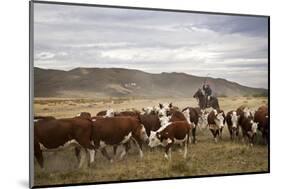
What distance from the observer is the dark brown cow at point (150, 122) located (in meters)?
2.56

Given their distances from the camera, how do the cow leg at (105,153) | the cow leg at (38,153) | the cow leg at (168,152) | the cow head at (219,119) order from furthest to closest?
the cow head at (219,119) → the cow leg at (168,152) → the cow leg at (105,153) → the cow leg at (38,153)

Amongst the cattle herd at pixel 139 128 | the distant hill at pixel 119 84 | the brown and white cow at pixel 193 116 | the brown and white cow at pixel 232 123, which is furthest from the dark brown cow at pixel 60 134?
the brown and white cow at pixel 232 123

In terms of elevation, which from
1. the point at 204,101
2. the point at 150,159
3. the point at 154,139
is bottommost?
the point at 150,159

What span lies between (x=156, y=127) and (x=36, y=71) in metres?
0.69

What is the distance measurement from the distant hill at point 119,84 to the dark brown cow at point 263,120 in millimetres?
148

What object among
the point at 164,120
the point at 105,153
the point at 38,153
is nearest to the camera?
the point at 38,153

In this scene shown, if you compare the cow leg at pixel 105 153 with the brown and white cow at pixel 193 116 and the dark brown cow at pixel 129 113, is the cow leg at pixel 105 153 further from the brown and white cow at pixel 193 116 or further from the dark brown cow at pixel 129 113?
the brown and white cow at pixel 193 116

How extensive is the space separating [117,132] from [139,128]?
12 centimetres

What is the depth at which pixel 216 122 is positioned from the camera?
8.82 ft

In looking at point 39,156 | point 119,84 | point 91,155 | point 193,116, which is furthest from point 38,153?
point 193,116

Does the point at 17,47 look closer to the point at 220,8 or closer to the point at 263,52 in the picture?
the point at 220,8

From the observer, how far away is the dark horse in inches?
104

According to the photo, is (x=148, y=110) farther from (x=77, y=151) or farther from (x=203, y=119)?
(x=77, y=151)

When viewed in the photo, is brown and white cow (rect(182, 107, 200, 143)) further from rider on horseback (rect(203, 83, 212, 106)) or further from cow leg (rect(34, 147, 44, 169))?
cow leg (rect(34, 147, 44, 169))
